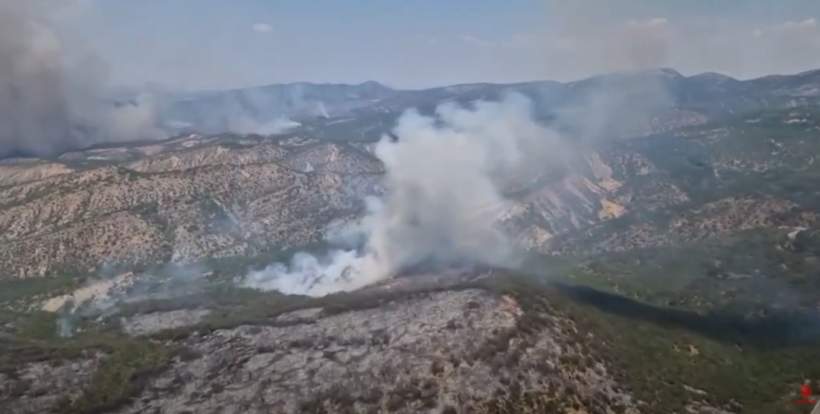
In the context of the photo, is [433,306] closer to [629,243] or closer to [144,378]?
[144,378]

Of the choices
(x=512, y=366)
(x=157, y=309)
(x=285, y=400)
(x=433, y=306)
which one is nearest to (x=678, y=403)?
(x=512, y=366)

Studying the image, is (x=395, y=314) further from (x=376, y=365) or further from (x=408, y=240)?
(x=408, y=240)

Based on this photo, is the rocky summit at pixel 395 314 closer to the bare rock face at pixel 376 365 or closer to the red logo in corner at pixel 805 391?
the bare rock face at pixel 376 365

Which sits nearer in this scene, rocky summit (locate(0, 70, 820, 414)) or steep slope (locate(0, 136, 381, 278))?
rocky summit (locate(0, 70, 820, 414))

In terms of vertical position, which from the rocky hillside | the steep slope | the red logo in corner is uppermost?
the rocky hillside

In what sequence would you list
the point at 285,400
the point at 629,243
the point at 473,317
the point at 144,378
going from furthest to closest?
the point at 629,243, the point at 473,317, the point at 144,378, the point at 285,400
